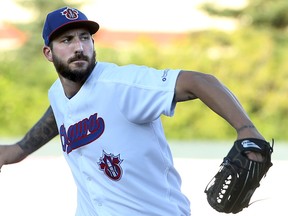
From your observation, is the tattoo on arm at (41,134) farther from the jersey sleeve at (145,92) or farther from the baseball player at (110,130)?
the jersey sleeve at (145,92)

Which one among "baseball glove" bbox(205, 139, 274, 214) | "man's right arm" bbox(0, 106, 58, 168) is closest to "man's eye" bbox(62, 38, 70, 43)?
"man's right arm" bbox(0, 106, 58, 168)

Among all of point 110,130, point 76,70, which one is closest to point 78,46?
point 76,70

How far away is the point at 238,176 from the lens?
278 centimetres

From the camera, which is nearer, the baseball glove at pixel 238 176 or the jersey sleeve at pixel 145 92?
the baseball glove at pixel 238 176

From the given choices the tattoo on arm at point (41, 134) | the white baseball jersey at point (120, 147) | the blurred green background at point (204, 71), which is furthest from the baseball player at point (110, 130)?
the blurred green background at point (204, 71)

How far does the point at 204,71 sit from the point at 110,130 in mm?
13962

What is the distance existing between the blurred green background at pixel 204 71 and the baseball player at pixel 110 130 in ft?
42.2

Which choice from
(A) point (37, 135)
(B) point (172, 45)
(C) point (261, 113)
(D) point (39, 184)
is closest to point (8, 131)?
(B) point (172, 45)

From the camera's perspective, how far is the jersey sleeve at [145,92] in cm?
307

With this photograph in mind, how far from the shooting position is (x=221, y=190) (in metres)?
2.86

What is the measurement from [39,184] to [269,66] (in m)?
→ 9.22

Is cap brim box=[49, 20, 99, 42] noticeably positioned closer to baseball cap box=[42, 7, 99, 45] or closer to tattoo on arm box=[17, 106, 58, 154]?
baseball cap box=[42, 7, 99, 45]

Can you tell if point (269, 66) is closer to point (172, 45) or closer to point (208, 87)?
point (172, 45)

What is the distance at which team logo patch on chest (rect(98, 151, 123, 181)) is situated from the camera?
3436mm
